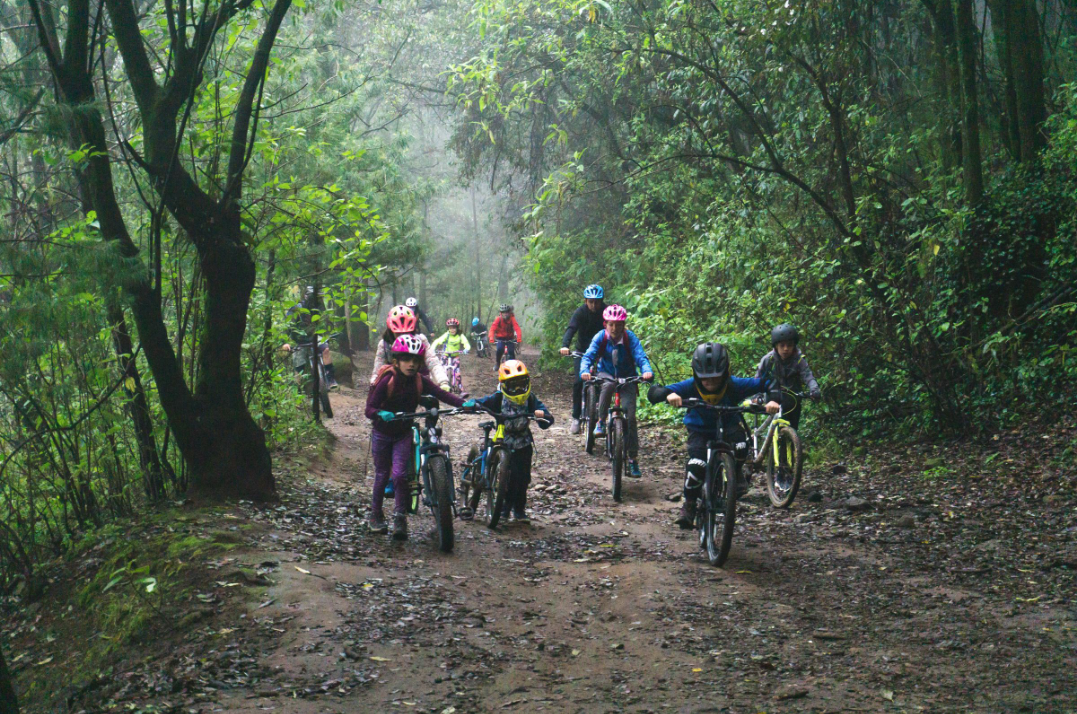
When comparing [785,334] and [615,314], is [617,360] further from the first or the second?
[785,334]

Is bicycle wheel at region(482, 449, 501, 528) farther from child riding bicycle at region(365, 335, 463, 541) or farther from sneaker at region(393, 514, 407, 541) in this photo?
sneaker at region(393, 514, 407, 541)

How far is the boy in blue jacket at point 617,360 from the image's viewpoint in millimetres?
11367

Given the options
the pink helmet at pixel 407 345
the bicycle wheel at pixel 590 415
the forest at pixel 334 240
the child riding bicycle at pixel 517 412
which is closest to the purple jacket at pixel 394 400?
the pink helmet at pixel 407 345

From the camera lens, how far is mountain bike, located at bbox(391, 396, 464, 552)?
26.7ft

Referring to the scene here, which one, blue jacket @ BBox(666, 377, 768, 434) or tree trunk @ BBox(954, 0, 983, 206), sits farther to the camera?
tree trunk @ BBox(954, 0, 983, 206)

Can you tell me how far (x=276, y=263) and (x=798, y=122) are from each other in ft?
29.2

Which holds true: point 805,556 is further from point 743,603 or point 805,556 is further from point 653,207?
point 653,207

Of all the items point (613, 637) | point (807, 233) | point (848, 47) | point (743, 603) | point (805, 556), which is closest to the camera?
point (613, 637)

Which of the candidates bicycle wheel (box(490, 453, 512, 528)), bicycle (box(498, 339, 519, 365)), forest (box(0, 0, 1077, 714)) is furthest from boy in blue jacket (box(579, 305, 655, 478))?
bicycle (box(498, 339, 519, 365))

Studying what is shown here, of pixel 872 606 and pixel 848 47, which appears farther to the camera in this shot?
pixel 848 47

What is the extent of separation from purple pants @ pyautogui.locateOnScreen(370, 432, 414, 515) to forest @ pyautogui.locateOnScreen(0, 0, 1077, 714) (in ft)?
5.08

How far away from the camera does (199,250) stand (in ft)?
29.3

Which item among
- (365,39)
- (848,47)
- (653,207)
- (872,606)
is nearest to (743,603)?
(872,606)

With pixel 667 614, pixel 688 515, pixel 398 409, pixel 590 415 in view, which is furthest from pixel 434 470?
pixel 590 415
